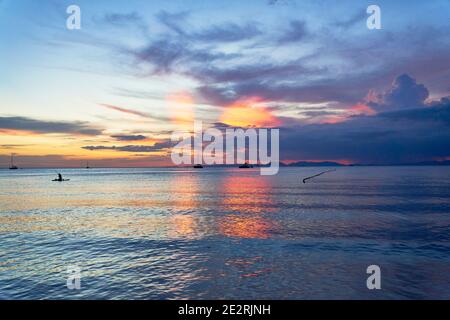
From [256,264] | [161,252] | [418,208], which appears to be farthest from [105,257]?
[418,208]

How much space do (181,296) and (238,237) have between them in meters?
14.9

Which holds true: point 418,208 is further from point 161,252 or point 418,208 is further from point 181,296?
point 181,296

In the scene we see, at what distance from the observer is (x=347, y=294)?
16719mm

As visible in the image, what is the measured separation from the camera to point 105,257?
78.6 ft

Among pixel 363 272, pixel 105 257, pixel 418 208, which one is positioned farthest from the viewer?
pixel 418 208

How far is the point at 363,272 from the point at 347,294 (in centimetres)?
392

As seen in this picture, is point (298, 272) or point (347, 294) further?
point (298, 272)

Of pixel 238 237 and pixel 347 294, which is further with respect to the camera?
pixel 238 237
